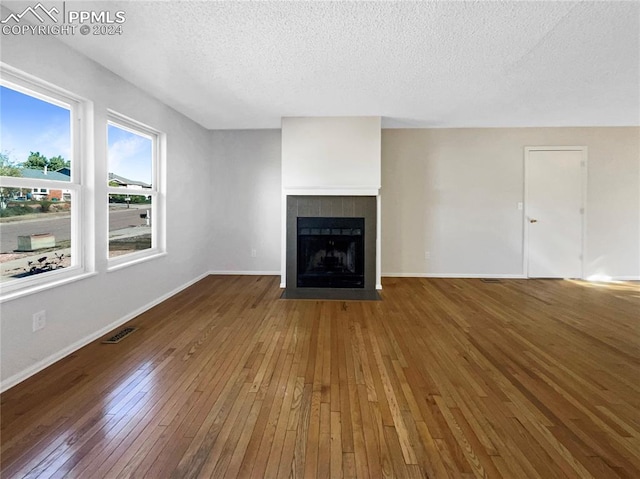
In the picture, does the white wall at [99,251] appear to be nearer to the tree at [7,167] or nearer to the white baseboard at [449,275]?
the tree at [7,167]

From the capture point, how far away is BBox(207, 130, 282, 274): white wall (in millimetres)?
5504

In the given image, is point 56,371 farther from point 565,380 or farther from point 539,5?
point 539,5

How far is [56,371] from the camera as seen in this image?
2283 millimetres

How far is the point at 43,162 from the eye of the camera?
2.49 m

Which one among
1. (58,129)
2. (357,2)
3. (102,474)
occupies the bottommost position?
(102,474)

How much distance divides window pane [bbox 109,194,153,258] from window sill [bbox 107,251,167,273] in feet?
0.25

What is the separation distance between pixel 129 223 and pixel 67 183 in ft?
3.32

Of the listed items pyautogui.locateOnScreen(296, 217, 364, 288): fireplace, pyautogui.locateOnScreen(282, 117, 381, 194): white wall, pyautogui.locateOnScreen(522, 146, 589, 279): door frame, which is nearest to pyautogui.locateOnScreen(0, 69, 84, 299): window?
pyautogui.locateOnScreen(282, 117, 381, 194): white wall

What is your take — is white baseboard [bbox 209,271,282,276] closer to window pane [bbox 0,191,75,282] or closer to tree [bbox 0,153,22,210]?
window pane [bbox 0,191,75,282]

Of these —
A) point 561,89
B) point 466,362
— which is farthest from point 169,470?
point 561,89

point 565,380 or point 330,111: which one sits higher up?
point 330,111

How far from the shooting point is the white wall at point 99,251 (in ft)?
7.08

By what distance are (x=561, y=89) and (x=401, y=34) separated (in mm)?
2361

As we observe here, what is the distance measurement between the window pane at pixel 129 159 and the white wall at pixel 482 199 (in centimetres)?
349
